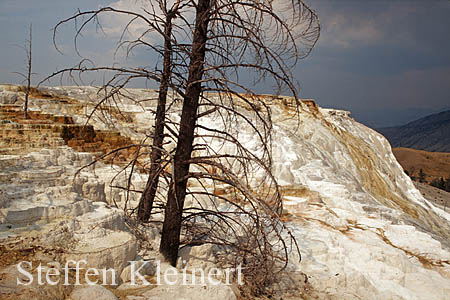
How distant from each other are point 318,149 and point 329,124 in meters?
4.65

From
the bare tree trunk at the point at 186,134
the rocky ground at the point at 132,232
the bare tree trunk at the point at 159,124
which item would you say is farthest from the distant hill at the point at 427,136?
the bare tree trunk at the point at 186,134

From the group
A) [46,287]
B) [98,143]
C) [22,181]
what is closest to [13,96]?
[98,143]

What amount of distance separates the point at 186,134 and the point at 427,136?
144709 mm

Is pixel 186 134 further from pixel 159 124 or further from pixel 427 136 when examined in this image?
pixel 427 136

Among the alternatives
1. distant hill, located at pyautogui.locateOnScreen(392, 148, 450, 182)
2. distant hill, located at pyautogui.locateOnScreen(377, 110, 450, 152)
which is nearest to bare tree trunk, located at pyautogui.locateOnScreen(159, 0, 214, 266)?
distant hill, located at pyautogui.locateOnScreen(392, 148, 450, 182)

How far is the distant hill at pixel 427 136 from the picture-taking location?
114 meters

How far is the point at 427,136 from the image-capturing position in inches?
4916

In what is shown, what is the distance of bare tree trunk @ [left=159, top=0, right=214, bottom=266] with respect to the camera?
3.46m

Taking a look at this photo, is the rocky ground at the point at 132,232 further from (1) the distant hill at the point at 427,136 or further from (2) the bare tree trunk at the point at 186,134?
(1) the distant hill at the point at 427,136

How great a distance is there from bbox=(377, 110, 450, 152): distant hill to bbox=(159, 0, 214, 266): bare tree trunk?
12336 centimetres

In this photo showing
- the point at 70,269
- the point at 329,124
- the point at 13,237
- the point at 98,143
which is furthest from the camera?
the point at 329,124

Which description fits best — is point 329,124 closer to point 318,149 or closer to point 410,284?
point 318,149

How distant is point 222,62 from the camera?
148 inches

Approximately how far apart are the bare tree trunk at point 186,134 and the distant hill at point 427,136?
123 m
